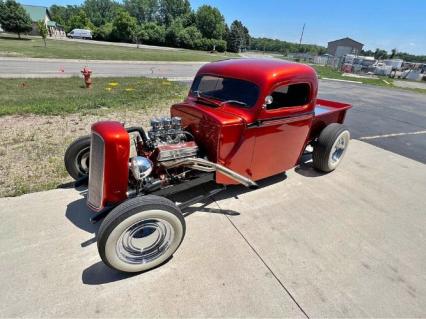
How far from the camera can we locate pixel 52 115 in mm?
6801

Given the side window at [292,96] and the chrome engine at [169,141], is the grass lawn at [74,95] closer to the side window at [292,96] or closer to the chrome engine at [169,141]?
the chrome engine at [169,141]

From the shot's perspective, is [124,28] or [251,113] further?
[124,28]

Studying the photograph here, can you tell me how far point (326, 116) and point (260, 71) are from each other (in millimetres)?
1906

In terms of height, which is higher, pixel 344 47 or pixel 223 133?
pixel 344 47

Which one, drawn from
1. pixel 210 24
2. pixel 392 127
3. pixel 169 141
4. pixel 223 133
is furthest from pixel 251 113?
pixel 210 24

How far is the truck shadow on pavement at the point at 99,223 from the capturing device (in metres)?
2.55

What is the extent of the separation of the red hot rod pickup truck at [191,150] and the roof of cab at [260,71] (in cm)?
1

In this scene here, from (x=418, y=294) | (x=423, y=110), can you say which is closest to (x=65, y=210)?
(x=418, y=294)

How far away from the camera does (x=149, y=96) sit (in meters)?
9.73

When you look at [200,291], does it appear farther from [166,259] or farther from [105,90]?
[105,90]

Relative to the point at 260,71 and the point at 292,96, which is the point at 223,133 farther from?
the point at 292,96

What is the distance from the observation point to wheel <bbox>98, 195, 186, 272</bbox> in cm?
236

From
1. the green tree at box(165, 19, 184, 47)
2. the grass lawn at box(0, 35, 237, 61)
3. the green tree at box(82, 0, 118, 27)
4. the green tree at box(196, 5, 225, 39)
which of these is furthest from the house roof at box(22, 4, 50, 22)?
the grass lawn at box(0, 35, 237, 61)

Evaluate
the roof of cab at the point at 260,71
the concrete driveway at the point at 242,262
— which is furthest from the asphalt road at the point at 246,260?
the roof of cab at the point at 260,71
